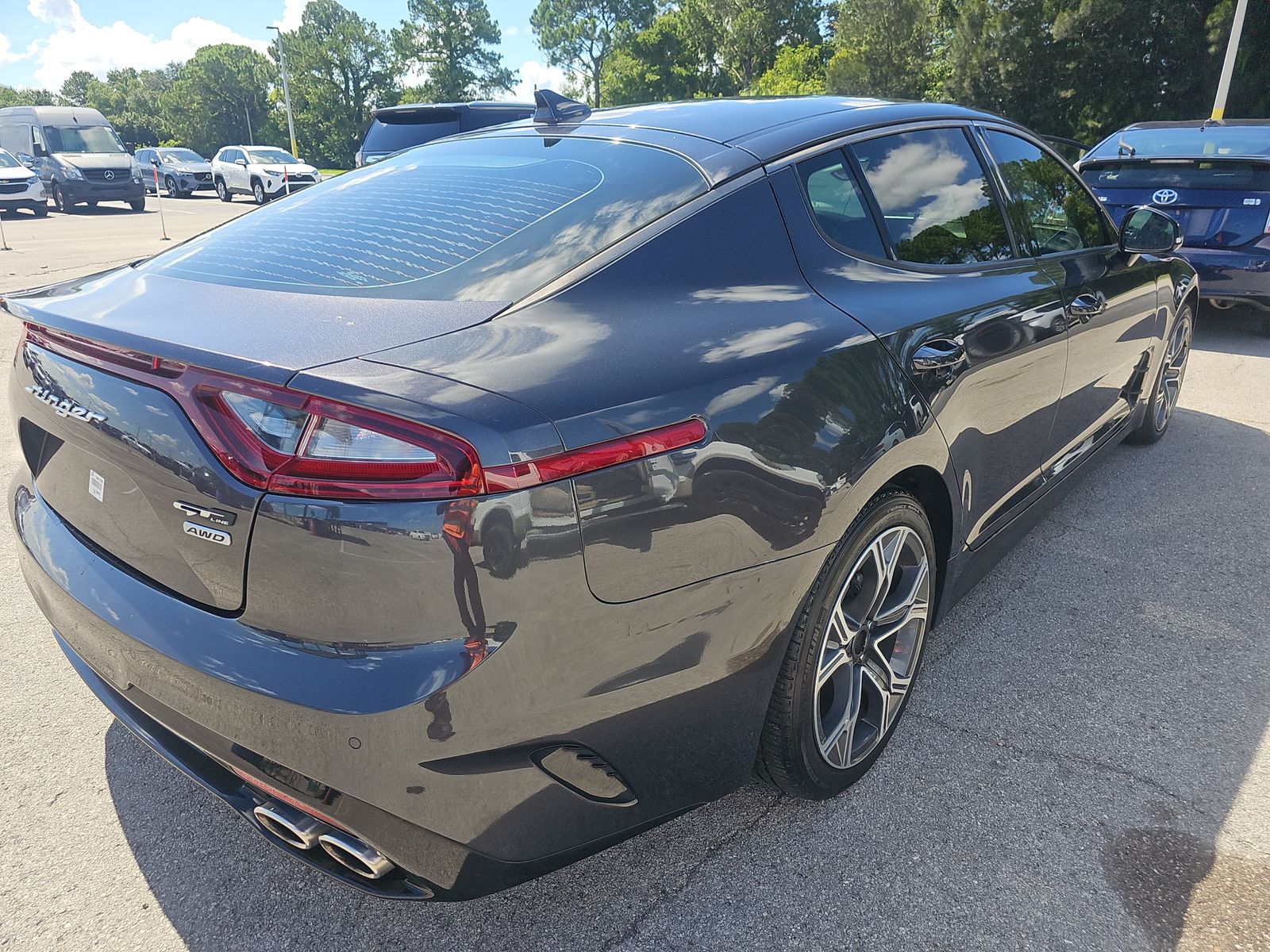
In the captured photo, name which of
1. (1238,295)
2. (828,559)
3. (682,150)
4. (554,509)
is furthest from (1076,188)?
(1238,295)

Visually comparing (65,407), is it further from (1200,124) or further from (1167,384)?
(1200,124)

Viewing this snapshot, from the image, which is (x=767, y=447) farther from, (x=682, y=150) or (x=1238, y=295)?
(x=1238, y=295)

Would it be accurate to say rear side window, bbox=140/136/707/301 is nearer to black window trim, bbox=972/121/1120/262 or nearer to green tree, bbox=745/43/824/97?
black window trim, bbox=972/121/1120/262

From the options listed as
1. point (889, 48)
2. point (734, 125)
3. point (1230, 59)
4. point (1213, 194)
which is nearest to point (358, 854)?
point (734, 125)

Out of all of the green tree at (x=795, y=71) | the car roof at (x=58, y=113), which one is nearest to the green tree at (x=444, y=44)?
the green tree at (x=795, y=71)

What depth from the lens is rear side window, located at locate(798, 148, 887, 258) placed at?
2178mm

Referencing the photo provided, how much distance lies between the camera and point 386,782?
1.45 m

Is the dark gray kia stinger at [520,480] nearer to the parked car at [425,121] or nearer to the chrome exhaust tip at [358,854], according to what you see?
the chrome exhaust tip at [358,854]

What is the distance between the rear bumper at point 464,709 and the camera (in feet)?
4.64

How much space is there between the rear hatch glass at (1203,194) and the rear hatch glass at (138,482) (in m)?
7.11

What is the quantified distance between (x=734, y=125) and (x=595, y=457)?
3.97 feet

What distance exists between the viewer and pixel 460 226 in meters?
1.98

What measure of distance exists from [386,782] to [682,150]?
4.99 feet

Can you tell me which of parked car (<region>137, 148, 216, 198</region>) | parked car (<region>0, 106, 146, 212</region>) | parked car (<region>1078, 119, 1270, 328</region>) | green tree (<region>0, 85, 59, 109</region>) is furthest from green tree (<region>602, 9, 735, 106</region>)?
green tree (<region>0, 85, 59, 109</region>)
